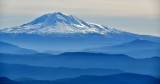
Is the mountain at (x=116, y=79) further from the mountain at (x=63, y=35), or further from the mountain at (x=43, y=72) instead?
the mountain at (x=63, y=35)

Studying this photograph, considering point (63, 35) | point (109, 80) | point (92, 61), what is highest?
point (63, 35)

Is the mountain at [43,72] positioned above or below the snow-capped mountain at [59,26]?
below

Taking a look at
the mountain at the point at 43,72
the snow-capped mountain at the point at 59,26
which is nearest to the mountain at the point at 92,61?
the mountain at the point at 43,72

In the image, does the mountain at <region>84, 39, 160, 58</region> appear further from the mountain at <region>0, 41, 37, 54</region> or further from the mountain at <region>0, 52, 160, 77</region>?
the mountain at <region>0, 41, 37, 54</region>

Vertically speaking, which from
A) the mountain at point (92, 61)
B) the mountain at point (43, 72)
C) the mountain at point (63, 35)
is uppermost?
the mountain at point (63, 35)

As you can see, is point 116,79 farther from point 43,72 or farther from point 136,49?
point 43,72

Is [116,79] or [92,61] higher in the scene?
[92,61]

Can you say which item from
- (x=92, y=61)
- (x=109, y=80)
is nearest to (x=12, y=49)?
(x=92, y=61)

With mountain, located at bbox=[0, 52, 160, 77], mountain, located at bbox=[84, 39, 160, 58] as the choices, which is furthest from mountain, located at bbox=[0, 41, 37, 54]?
mountain, located at bbox=[84, 39, 160, 58]
